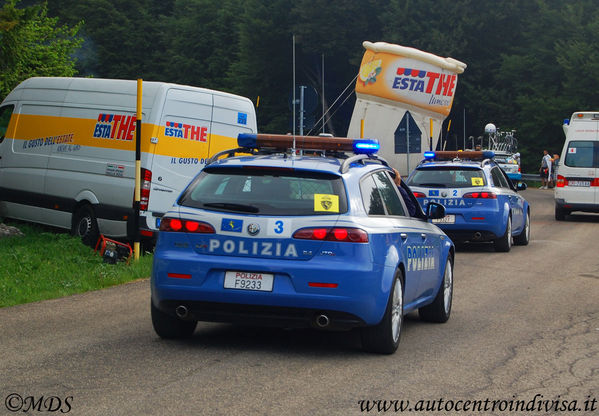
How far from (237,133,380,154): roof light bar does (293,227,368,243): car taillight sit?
1.42 meters

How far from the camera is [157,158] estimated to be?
50.9ft

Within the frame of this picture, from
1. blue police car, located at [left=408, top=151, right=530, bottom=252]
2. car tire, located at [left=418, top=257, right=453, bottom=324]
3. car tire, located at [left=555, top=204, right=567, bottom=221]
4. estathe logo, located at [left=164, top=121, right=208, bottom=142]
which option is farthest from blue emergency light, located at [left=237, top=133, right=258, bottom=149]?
car tire, located at [left=555, top=204, right=567, bottom=221]

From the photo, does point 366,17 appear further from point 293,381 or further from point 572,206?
point 293,381

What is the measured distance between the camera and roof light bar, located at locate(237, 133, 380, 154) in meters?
9.11

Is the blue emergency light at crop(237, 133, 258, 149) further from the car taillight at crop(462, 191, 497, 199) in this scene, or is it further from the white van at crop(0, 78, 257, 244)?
the car taillight at crop(462, 191, 497, 199)

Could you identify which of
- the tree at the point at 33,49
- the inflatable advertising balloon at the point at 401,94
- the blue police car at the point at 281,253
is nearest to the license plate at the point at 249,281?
the blue police car at the point at 281,253

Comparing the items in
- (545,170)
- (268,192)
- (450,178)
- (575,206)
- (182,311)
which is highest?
(268,192)

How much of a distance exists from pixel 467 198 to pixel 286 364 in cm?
1131

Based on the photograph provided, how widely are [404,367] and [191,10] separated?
7701 centimetres

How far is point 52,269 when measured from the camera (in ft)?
45.7

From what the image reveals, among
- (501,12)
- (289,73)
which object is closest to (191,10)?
(289,73)

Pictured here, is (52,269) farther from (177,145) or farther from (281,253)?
(281,253)

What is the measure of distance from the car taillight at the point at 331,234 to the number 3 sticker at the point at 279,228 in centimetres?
7

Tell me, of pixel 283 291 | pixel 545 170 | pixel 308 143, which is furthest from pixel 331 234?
pixel 545 170
